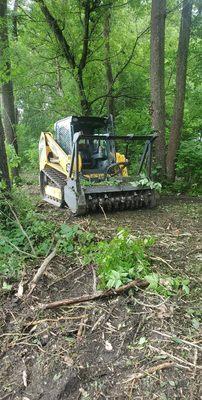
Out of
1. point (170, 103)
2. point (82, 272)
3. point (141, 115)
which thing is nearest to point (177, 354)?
point (82, 272)

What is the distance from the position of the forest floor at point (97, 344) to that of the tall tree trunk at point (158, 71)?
18.5 ft

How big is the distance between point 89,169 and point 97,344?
20.5 feet

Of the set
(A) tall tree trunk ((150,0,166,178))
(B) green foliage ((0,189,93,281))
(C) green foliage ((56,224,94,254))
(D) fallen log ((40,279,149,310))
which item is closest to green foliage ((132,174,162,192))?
(A) tall tree trunk ((150,0,166,178))

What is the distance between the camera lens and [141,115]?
1300cm

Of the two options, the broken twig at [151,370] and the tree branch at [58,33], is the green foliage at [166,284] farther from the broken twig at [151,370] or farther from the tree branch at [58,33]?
the tree branch at [58,33]

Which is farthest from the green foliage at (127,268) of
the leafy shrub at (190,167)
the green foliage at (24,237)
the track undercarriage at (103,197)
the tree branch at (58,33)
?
the tree branch at (58,33)

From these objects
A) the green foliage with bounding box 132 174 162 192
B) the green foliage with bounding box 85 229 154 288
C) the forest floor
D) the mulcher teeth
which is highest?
the green foliage with bounding box 85 229 154 288

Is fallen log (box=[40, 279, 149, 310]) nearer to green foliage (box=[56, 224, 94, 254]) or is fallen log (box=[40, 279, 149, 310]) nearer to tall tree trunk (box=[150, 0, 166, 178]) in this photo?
green foliage (box=[56, 224, 94, 254])

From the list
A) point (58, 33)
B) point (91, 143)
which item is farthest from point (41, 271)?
point (58, 33)

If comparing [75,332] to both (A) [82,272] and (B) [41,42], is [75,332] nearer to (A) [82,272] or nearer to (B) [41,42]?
(A) [82,272]

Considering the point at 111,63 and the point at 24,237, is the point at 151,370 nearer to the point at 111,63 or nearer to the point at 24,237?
the point at 24,237

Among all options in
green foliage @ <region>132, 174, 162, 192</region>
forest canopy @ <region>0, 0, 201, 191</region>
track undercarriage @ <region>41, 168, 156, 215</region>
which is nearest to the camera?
track undercarriage @ <region>41, 168, 156, 215</region>

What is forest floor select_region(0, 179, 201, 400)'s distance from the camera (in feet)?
9.39

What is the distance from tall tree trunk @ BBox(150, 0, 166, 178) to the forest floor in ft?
18.5
